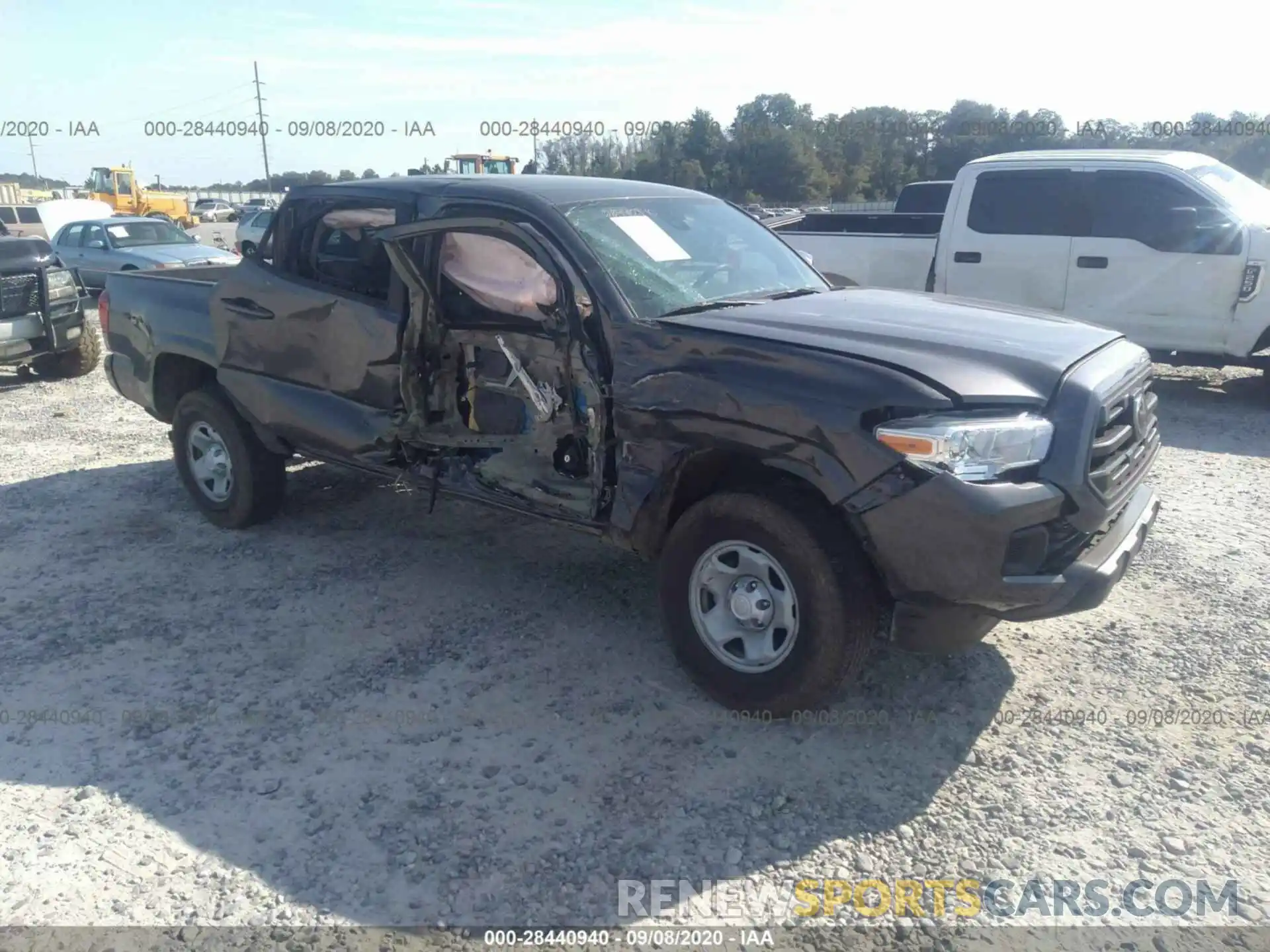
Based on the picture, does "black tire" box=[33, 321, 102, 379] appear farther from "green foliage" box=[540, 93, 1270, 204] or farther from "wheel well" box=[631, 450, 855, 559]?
"green foliage" box=[540, 93, 1270, 204]

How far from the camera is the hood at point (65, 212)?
87.0 ft

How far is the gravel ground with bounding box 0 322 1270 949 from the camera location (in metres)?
2.93

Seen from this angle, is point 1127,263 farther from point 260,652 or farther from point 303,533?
point 260,652

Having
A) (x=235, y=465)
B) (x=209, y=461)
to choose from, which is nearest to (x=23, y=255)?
(x=209, y=461)

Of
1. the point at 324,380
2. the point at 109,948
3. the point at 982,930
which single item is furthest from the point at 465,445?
the point at 982,930

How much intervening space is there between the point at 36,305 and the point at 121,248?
7.84 m

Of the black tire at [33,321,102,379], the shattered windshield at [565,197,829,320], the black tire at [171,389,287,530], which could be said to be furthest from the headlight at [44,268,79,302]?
the shattered windshield at [565,197,829,320]

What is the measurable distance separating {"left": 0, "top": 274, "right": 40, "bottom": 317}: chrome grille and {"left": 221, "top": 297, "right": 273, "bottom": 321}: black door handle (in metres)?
5.89

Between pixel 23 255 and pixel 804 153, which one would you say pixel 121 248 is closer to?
pixel 23 255

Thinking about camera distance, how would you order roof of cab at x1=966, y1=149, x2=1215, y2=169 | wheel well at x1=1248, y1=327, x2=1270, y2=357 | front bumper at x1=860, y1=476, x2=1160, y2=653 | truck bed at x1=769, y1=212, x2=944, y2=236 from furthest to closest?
truck bed at x1=769, y1=212, x2=944, y2=236, roof of cab at x1=966, y1=149, x2=1215, y2=169, wheel well at x1=1248, y1=327, x2=1270, y2=357, front bumper at x1=860, y1=476, x2=1160, y2=653

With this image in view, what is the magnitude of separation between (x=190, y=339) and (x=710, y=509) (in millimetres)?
3578

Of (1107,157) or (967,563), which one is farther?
(1107,157)

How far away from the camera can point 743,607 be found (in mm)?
3586

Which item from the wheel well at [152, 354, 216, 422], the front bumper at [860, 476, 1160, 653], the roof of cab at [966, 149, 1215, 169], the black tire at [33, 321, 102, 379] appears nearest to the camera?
the front bumper at [860, 476, 1160, 653]
